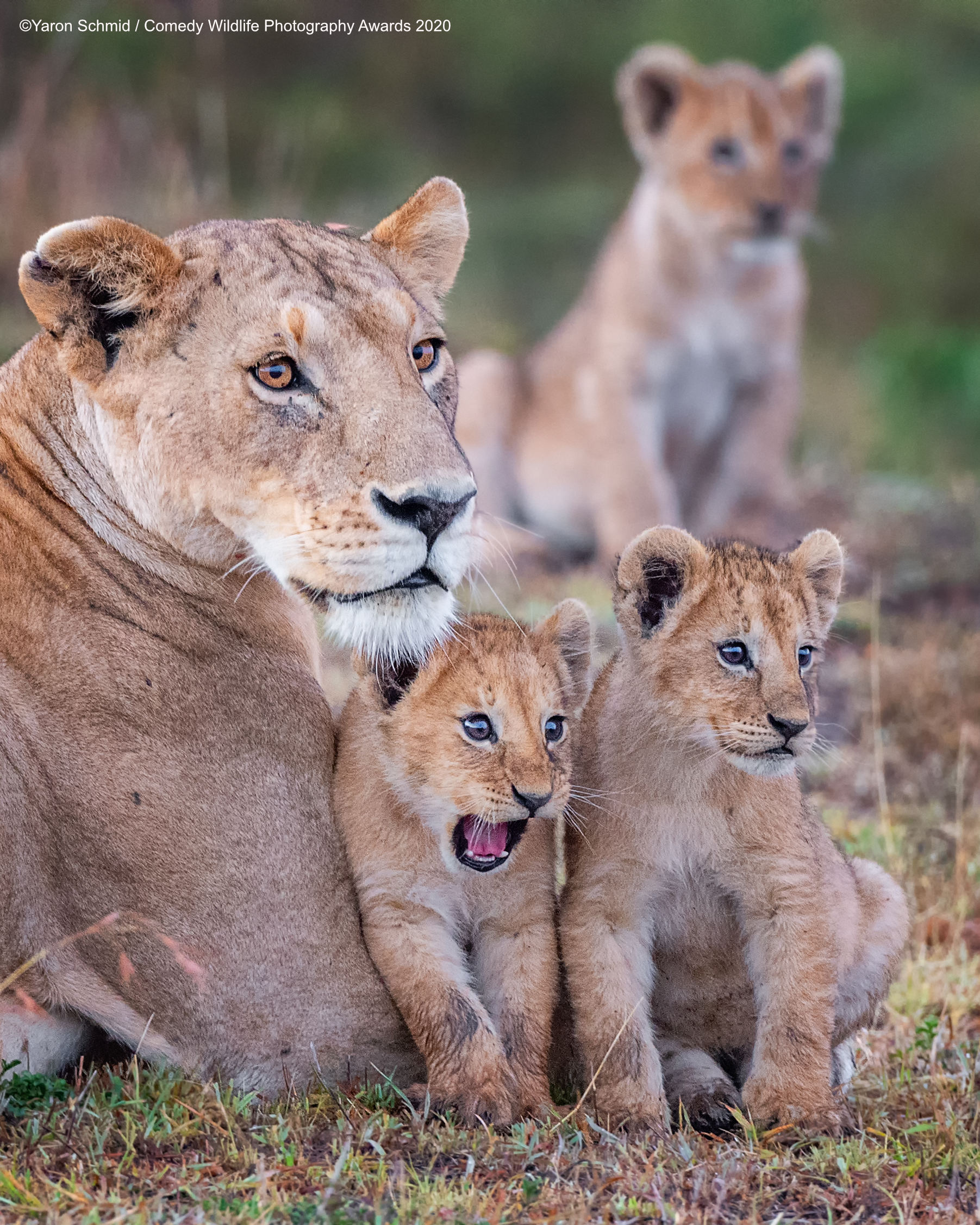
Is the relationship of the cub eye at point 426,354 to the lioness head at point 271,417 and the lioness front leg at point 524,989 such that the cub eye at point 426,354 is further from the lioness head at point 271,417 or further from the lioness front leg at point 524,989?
the lioness front leg at point 524,989

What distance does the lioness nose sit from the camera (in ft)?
12.3

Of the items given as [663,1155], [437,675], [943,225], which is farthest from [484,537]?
[943,225]

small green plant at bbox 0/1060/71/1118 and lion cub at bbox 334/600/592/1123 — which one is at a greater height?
lion cub at bbox 334/600/592/1123

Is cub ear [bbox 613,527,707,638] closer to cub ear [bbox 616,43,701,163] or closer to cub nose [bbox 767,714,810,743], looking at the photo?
cub nose [bbox 767,714,810,743]

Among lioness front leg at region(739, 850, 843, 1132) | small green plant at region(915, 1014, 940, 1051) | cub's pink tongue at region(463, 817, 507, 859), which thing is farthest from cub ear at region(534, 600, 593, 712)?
small green plant at region(915, 1014, 940, 1051)

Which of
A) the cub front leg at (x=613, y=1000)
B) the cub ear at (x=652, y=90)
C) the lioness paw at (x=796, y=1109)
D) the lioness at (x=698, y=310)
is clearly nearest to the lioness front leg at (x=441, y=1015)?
the cub front leg at (x=613, y=1000)

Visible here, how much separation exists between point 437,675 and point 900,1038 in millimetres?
1993

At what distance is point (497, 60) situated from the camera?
21172 mm

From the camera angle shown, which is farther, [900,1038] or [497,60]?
[497,60]

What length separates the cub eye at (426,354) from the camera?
13.8 feet

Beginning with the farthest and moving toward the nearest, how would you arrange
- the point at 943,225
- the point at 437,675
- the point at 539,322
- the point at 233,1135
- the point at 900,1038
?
1. the point at 943,225
2. the point at 539,322
3. the point at 900,1038
4. the point at 437,675
5. the point at 233,1135

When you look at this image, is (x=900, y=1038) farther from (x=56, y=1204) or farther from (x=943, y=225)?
(x=943, y=225)

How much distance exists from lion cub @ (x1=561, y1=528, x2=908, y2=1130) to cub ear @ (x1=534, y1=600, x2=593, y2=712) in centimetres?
10

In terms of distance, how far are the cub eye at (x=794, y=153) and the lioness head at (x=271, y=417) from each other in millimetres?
6770
